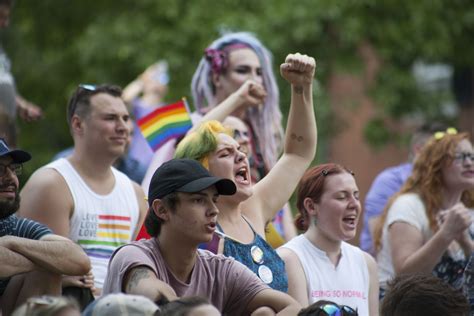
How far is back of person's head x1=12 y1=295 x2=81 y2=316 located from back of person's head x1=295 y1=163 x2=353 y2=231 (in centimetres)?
251

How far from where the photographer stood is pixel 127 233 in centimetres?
748

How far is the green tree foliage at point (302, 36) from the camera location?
14672 millimetres

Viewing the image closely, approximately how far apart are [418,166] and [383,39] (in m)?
7.25

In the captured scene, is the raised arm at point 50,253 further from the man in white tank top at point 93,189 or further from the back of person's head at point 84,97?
the back of person's head at point 84,97

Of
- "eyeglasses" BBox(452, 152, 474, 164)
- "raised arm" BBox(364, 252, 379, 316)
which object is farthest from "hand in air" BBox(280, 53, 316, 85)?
"eyeglasses" BBox(452, 152, 474, 164)

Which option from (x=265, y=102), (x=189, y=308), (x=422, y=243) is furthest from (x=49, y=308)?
(x=265, y=102)

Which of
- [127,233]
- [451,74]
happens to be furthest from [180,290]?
[451,74]

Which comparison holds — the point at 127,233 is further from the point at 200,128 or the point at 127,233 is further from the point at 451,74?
the point at 451,74

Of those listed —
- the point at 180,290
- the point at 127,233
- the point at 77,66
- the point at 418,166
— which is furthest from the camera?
the point at 77,66

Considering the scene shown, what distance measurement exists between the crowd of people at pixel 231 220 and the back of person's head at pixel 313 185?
0.5 inches

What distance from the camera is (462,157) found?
26.6 ft

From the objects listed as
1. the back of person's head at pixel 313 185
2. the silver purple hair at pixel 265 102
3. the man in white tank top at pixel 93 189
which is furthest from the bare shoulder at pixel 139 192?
the back of person's head at pixel 313 185

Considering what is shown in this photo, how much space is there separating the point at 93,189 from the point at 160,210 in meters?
1.84

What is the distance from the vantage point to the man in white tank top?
7.16 metres
